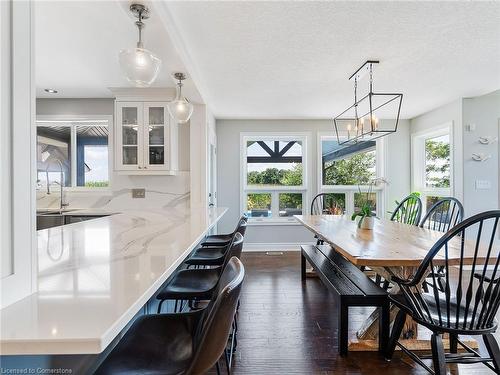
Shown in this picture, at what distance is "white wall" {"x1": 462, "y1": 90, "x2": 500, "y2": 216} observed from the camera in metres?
4.04

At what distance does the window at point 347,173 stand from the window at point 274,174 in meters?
0.44

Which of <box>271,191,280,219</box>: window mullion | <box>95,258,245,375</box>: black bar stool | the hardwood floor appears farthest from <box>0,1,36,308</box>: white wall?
<box>271,191,280,219</box>: window mullion

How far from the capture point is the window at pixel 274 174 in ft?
17.7

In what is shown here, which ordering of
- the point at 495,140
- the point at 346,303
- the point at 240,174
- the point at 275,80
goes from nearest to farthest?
the point at 346,303 → the point at 275,80 → the point at 495,140 → the point at 240,174

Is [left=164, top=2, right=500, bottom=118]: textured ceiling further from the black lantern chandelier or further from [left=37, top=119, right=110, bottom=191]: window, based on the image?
[left=37, top=119, right=110, bottom=191]: window

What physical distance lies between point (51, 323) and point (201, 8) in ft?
6.69

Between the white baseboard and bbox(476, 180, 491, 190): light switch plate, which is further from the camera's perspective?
the white baseboard

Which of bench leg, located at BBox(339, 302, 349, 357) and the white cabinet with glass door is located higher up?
the white cabinet with glass door

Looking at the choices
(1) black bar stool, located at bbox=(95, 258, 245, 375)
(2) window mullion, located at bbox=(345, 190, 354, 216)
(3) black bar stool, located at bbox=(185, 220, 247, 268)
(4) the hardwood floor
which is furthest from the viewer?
(2) window mullion, located at bbox=(345, 190, 354, 216)

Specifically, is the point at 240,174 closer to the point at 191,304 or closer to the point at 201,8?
the point at 191,304

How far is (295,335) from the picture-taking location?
2.29 m

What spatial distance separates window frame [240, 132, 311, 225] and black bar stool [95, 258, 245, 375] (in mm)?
4037

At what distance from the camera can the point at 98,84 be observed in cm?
360

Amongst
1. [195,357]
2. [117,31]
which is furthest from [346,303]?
[117,31]
